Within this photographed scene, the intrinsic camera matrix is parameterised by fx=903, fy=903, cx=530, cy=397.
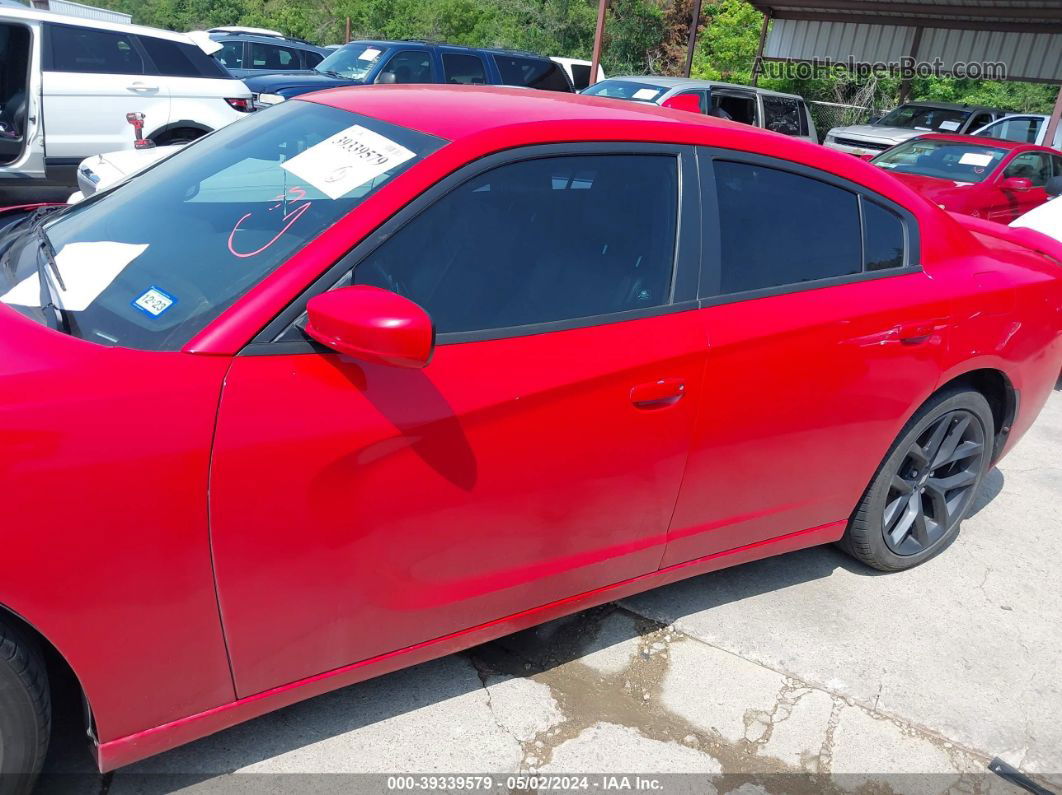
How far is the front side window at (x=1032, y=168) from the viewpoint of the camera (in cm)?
934

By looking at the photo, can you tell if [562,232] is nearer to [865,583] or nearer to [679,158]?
[679,158]

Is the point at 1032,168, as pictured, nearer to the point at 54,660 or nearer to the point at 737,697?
the point at 737,697

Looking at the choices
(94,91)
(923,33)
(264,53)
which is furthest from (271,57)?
(923,33)

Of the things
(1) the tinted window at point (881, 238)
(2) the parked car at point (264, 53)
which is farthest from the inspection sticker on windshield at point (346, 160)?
(2) the parked car at point (264, 53)

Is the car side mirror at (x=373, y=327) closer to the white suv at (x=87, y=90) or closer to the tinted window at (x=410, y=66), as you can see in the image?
the white suv at (x=87, y=90)

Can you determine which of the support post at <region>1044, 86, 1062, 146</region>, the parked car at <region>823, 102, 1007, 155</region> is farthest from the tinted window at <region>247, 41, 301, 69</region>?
the support post at <region>1044, 86, 1062, 146</region>

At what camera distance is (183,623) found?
6.19 feet

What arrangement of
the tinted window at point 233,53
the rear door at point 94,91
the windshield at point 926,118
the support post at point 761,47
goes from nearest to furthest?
the rear door at point 94,91
the windshield at point 926,118
the tinted window at point 233,53
the support post at point 761,47

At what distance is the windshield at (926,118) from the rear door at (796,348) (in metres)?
12.2

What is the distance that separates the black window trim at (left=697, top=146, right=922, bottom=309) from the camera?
2543 millimetres

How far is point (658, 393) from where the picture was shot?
7.81 feet

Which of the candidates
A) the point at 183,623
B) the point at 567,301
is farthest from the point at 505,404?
the point at 183,623

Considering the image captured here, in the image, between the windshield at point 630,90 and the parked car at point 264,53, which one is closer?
the windshield at point 630,90

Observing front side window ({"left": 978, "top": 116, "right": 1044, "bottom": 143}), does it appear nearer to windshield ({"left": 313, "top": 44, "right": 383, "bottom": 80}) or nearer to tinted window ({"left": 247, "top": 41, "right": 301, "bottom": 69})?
windshield ({"left": 313, "top": 44, "right": 383, "bottom": 80})
